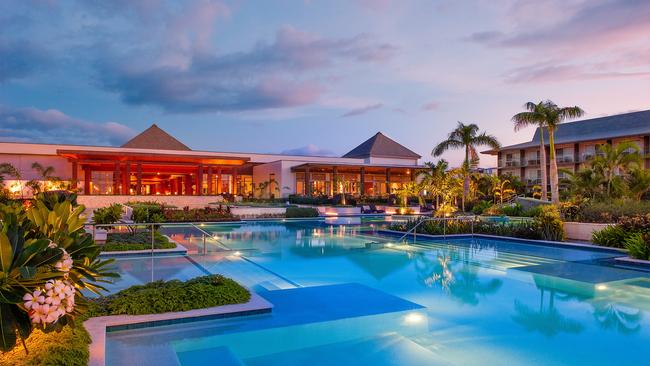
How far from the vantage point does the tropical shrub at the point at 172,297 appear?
5852 mm

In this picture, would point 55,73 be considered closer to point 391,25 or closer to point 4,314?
point 391,25

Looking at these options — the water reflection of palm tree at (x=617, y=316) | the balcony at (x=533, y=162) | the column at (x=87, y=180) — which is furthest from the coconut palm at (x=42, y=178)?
the balcony at (x=533, y=162)

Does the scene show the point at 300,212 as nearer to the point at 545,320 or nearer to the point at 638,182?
the point at 638,182

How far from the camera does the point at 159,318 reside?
18.8 feet

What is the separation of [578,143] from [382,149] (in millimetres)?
19252

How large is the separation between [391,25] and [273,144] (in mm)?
43666

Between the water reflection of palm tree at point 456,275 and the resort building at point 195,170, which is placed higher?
the resort building at point 195,170

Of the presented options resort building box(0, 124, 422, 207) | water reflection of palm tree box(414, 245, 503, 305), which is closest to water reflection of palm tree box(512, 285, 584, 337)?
water reflection of palm tree box(414, 245, 503, 305)

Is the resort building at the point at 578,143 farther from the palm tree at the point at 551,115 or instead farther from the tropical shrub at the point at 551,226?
the tropical shrub at the point at 551,226

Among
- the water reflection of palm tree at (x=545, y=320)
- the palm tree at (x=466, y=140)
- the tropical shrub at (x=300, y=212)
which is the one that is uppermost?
the palm tree at (x=466, y=140)

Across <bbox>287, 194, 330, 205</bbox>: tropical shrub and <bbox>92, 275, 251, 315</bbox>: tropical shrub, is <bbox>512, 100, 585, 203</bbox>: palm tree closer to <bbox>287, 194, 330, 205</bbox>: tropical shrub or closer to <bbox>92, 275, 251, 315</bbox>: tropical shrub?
<bbox>287, 194, 330, 205</bbox>: tropical shrub

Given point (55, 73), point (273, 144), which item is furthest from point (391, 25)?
point (273, 144)

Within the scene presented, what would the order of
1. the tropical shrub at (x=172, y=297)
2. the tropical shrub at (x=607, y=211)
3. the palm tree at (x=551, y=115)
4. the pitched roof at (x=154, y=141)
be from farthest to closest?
the pitched roof at (x=154, y=141), the palm tree at (x=551, y=115), the tropical shrub at (x=607, y=211), the tropical shrub at (x=172, y=297)

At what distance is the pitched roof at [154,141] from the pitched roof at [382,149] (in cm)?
1956
